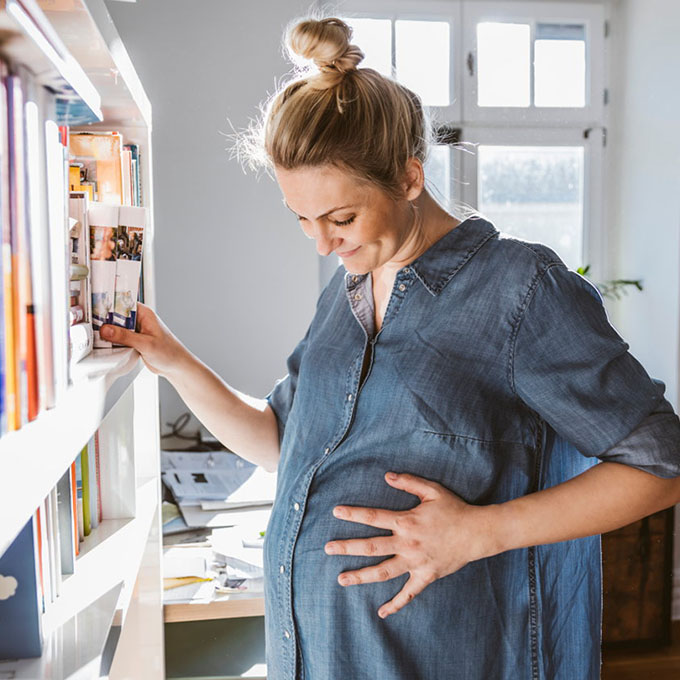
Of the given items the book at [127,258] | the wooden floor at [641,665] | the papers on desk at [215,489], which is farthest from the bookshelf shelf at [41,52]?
the wooden floor at [641,665]

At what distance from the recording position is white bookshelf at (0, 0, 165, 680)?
1.58 ft

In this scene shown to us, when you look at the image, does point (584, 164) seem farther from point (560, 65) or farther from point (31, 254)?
point (31, 254)

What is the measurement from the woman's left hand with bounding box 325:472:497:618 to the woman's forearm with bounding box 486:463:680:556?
2 cm

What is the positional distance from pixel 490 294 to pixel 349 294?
0.82 ft

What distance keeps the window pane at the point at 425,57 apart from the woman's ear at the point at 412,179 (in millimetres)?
1859

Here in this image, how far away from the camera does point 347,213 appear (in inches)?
38.9

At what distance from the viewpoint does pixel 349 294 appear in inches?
45.3

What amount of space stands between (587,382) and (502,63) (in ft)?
7.25

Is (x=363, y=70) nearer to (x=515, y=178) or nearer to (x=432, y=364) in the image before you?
(x=432, y=364)

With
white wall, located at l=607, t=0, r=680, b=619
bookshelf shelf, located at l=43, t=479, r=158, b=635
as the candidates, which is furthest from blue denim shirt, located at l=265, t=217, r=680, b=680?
white wall, located at l=607, t=0, r=680, b=619

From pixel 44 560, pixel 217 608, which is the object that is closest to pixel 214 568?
pixel 217 608

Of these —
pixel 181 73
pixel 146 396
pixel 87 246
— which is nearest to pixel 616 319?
pixel 181 73

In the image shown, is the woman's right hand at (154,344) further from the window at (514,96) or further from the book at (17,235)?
the window at (514,96)

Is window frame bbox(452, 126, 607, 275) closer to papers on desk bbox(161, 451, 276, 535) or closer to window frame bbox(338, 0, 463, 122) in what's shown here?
window frame bbox(338, 0, 463, 122)
